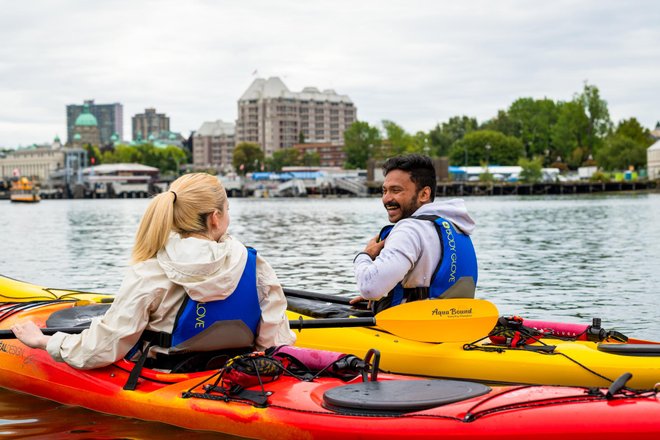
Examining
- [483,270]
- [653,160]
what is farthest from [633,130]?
[483,270]

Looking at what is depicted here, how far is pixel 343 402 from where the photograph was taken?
5.41m

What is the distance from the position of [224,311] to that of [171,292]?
0.37 m

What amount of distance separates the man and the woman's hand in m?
2.42

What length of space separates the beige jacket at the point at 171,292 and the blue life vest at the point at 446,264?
151 cm

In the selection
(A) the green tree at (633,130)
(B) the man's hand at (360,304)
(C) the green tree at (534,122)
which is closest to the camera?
(B) the man's hand at (360,304)

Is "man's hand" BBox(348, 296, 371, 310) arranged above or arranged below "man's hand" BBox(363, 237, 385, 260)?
below

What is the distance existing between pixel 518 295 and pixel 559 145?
457 ft

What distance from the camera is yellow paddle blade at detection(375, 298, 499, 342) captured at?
7277 millimetres

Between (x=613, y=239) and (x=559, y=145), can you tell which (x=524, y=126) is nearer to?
(x=559, y=145)

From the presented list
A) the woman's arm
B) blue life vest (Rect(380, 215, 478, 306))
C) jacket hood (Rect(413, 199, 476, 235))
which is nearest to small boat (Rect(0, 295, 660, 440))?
the woman's arm

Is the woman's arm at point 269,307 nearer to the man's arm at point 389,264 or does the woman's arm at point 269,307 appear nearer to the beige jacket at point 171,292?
the beige jacket at point 171,292

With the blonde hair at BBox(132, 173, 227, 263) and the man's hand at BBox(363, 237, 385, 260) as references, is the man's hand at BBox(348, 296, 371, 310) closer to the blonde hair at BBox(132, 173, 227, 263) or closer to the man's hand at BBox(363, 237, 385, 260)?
the man's hand at BBox(363, 237, 385, 260)

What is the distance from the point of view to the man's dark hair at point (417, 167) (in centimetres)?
731

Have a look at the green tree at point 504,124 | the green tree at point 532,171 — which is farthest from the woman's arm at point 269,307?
the green tree at point 504,124
